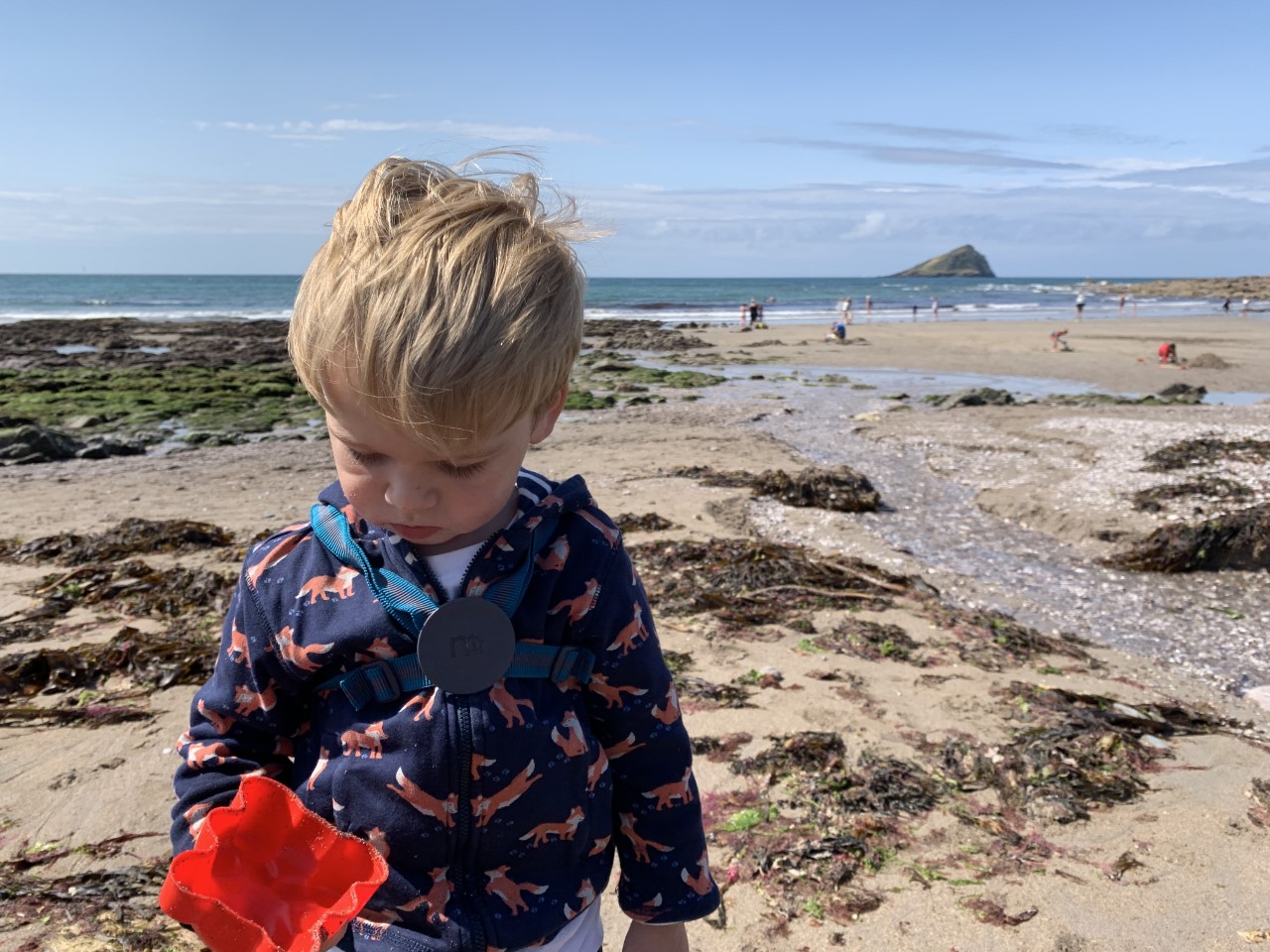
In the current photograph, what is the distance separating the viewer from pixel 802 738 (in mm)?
3912

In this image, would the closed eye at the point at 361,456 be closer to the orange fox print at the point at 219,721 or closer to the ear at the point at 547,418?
the ear at the point at 547,418

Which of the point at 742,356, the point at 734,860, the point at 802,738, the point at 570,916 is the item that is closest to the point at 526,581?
the point at 570,916

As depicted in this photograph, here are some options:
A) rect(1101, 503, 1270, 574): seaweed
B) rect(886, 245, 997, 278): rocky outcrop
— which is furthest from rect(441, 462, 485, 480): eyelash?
rect(886, 245, 997, 278): rocky outcrop

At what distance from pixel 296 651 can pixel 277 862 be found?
32cm

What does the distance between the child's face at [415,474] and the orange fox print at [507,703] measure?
0.84 feet

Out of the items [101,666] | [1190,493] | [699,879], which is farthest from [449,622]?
[1190,493]

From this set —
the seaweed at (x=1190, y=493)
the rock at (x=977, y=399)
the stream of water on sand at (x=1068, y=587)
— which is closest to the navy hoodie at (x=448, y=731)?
the stream of water on sand at (x=1068, y=587)

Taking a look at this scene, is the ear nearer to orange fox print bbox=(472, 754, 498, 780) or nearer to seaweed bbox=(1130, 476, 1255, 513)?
orange fox print bbox=(472, 754, 498, 780)

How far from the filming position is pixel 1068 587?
657 centimetres

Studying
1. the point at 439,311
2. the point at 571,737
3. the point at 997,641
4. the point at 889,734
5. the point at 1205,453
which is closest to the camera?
the point at 439,311

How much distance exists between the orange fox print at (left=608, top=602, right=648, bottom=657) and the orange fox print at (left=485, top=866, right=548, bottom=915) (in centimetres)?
40

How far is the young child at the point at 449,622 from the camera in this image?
137 centimetres

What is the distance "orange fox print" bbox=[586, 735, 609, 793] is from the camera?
5.24 ft

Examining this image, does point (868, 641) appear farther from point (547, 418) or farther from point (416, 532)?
point (416, 532)
